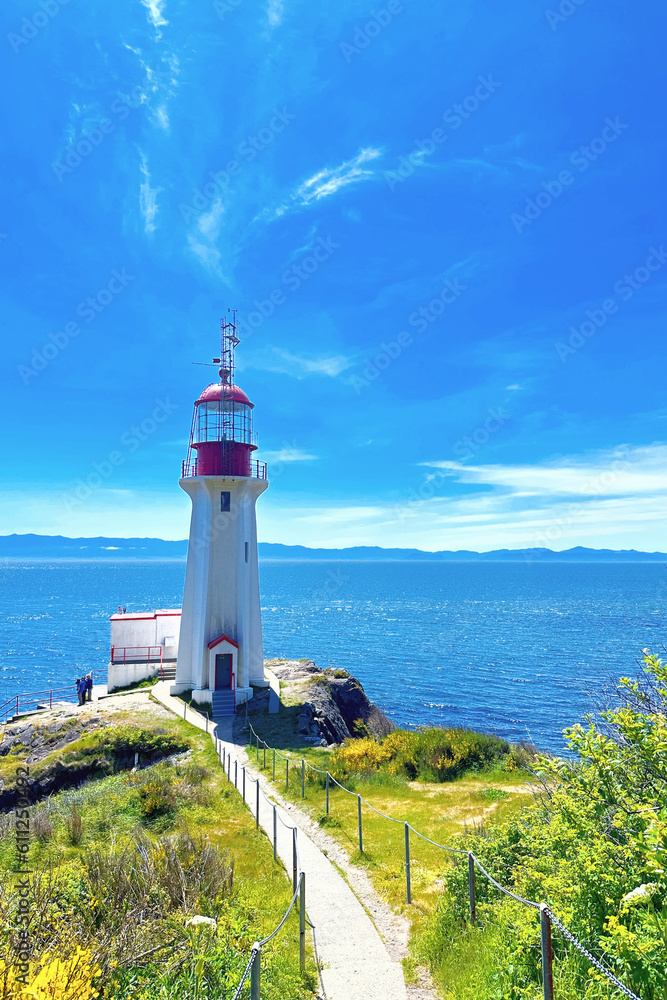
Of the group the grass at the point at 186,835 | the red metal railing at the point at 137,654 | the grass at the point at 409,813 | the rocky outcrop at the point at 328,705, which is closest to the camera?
the grass at the point at 186,835


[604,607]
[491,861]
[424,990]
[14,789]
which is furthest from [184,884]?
[604,607]

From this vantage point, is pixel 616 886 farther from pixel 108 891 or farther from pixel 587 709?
pixel 587 709

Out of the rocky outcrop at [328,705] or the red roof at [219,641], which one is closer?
the rocky outcrop at [328,705]

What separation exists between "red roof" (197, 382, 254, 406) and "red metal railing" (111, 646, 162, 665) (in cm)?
1547

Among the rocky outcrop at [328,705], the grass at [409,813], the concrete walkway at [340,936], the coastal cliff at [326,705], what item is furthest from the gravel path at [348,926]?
the rocky outcrop at [328,705]

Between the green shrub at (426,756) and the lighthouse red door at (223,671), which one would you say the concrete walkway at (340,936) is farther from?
the lighthouse red door at (223,671)

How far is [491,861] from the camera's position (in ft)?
25.9

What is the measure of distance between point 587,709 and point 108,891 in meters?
35.0

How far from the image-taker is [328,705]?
2766 centimetres

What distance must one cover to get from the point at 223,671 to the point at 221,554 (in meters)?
5.67

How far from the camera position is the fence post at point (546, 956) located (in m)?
4.68

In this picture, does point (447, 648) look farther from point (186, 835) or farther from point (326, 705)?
point (186, 835)

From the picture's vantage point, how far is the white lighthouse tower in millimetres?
27453

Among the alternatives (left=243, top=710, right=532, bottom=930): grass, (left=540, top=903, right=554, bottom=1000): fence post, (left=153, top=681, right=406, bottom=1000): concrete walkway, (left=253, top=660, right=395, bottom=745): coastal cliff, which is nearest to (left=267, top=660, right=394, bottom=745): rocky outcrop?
(left=253, top=660, right=395, bottom=745): coastal cliff
